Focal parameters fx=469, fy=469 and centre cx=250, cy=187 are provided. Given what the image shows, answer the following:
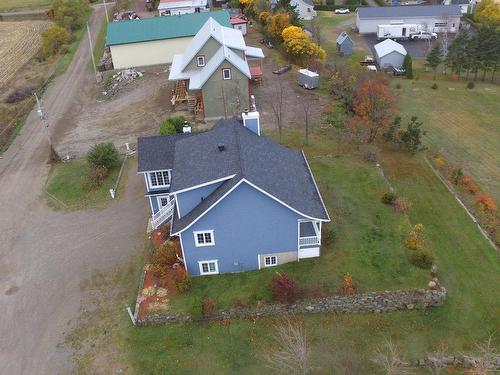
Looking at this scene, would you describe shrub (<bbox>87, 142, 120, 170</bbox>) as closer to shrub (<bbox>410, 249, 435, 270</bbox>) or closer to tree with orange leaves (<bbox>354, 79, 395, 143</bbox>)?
tree with orange leaves (<bbox>354, 79, 395, 143</bbox>)

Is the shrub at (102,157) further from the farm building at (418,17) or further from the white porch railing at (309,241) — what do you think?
the farm building at (418,17)

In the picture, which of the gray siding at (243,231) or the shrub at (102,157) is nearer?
the gray siding at (243,231)

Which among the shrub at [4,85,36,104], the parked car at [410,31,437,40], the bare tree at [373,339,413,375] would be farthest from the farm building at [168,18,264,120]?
the parked car at [410,31,437,40]

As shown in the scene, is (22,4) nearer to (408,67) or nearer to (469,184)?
(408,67)

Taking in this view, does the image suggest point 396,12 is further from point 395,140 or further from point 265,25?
point 395,140

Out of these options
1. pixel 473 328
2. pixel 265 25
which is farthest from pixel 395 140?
pixel 265 25

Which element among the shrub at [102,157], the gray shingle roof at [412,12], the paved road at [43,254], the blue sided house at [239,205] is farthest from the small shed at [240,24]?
the blue sided house at [239,205]
